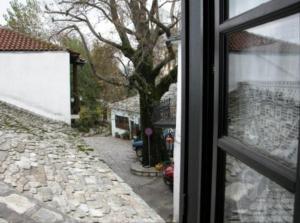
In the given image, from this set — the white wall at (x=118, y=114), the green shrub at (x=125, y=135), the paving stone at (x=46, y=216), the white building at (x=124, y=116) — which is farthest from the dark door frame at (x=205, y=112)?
the green shrub at (x=125, y=135)

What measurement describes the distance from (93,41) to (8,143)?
5.67m

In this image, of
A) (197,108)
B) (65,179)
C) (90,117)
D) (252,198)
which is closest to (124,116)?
(90,117)

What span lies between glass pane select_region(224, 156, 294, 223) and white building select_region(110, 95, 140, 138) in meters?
17.5

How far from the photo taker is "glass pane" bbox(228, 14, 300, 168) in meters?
0.46

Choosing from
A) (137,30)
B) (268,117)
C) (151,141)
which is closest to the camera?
(268,117)

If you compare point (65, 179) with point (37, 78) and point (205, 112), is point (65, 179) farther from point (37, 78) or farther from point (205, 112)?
point (37, 78)

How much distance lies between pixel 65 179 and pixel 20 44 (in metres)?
5.86

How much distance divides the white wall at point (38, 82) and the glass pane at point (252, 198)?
9109mm

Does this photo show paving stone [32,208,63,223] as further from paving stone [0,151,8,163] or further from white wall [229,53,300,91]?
white wall [229,53,300,91]

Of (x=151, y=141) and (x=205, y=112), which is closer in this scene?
(x=205, y=112)

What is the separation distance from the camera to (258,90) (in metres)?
0.57

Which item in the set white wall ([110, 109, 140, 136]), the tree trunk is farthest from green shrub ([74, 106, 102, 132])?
the tree trunk

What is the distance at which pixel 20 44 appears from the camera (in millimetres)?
9492

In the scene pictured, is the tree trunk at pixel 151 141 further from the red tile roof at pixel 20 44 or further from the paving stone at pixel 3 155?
the paving stone at pixel 3 155
